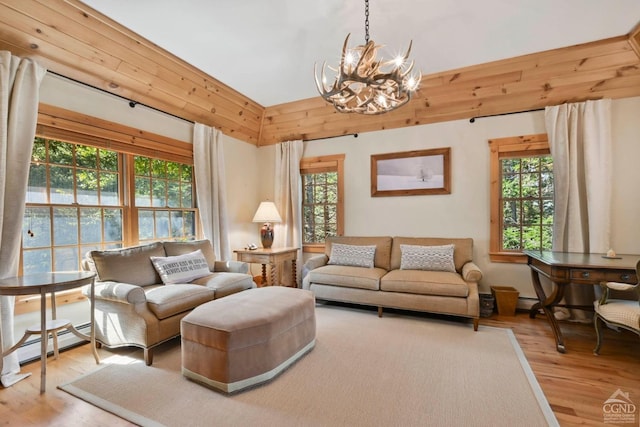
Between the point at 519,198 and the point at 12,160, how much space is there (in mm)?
5047

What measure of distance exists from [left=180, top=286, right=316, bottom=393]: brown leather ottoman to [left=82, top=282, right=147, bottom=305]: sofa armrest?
50cm

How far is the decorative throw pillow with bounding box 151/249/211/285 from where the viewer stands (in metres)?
2.85

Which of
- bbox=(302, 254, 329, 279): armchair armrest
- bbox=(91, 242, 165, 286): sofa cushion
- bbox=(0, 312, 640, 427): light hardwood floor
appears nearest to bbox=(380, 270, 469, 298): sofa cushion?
bbox=(0, 312, 640, 427): light hardwood floor

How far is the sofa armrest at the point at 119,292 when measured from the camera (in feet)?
7.36

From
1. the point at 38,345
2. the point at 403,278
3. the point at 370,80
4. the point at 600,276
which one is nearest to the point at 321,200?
the point at 403,278

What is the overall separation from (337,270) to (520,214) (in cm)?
241

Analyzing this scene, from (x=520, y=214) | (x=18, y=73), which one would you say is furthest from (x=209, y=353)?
(x=520, y=214)

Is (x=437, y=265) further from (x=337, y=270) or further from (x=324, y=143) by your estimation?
(x=324, y=143)

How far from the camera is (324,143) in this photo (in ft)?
15.0

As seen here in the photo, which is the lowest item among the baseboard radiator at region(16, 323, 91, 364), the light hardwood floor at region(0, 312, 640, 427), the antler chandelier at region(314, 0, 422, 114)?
the light hardwood floor at region(0, 312, 640, 427)

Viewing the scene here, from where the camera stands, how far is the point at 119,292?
2.29m

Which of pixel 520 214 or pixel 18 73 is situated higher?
pixel 18 73

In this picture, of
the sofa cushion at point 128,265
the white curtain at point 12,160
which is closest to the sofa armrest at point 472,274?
the sofa cushion at point 128,265

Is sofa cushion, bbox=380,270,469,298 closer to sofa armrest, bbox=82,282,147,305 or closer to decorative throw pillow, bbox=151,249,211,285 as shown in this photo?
decorative throw pillow, bbox=151,249,211,285
